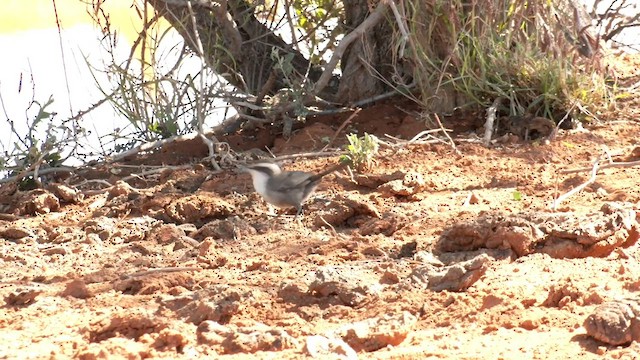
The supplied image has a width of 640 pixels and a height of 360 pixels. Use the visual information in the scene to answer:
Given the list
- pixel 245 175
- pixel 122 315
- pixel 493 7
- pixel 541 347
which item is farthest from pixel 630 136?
pixel 122 315

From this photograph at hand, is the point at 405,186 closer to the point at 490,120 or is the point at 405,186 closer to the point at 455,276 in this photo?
the point at 490,120

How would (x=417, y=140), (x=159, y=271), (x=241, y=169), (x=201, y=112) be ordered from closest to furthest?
(x=159, y=271) < (x=241, y=169) < (x=417, y=140) < (x=201, y=112)

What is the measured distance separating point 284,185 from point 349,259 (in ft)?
2.78

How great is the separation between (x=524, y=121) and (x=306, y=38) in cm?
197

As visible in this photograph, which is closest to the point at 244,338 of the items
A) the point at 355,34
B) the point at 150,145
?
the point at 150,145

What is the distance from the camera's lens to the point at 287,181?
19.1ft

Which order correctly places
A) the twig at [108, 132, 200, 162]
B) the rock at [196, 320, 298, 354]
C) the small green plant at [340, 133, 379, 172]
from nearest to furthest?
the rock at [196, 320, 298, 354], the small green plant at [340, 133, 379, 172], the twig at [108, 132, 200, 162]

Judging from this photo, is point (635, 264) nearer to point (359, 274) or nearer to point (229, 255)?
point (359, 274)

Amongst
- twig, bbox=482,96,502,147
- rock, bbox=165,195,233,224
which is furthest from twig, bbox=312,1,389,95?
rock, bbox=165,195,233,224

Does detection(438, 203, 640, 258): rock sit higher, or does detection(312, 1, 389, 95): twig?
detection(312, 1, 389, 95): twig

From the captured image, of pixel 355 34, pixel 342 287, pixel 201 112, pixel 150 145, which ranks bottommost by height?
pixel 342 287

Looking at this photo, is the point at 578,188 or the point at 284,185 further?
the point at 284,185

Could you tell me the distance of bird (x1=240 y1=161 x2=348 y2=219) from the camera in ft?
19.2

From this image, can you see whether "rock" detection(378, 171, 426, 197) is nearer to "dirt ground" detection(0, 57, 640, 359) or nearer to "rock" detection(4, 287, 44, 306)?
"dirt ground" detection(0, 57, 640, 359)
